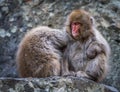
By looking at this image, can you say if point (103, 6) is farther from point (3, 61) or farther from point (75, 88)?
point (75, 88)

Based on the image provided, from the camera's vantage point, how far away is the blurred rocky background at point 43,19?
8.44 m

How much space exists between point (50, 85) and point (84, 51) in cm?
111

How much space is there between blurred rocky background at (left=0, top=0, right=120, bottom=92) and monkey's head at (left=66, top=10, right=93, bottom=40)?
5.32ft

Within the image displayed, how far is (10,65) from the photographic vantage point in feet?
27.7

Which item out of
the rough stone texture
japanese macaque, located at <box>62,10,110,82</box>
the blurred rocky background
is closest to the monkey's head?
japanese macaque, located at <box>62,10,110,82</box>

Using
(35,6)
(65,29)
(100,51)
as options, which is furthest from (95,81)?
(35,6)

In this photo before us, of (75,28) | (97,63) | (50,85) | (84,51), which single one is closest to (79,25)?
(75,28)

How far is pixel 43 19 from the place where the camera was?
29.2ft

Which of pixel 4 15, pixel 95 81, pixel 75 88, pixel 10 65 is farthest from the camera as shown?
pixel 4 15

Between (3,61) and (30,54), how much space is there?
1901mm

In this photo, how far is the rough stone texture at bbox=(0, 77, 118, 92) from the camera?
5.68 m

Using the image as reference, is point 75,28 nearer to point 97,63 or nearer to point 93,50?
→ point 93,50

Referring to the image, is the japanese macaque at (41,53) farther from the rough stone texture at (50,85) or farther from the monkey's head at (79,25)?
the rough stone texture at (50,85)

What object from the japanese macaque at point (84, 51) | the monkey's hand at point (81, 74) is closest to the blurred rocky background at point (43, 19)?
the japanese macaque at point (84, 51)
